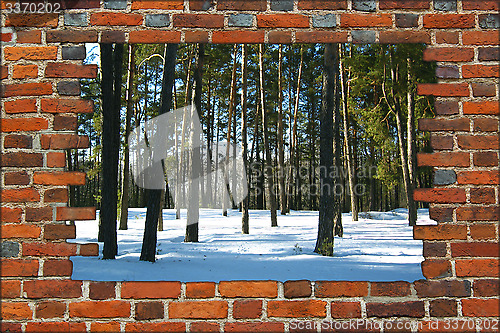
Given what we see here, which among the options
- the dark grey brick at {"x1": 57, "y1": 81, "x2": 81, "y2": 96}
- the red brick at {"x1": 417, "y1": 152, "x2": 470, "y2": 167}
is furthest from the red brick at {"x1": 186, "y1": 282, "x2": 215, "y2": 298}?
the red brick at {"x1": 417, "y1": 152, "x2": 470, "y2": 167}

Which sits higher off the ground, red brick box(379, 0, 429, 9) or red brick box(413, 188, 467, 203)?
red brick box(379, 0, 429, 9)

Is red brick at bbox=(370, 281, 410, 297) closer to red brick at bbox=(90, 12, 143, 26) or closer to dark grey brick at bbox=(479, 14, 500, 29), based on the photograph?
dark grey brick at bbox=(479, 14, 500, 29)

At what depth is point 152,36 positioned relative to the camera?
2.39 m

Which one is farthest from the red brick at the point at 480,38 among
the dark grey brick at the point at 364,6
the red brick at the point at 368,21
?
the dark grey brick at the point at 364,6

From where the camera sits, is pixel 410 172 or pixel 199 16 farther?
pixel 410 172

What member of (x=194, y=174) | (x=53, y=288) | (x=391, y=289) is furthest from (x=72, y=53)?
(x=194, y=174)

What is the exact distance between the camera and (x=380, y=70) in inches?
498

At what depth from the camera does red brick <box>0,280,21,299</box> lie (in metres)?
2.28

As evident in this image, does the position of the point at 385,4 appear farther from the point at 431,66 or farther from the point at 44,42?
the point at 431,66

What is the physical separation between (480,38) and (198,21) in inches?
68.0

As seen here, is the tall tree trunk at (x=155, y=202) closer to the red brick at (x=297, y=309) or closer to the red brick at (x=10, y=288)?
the red brick at (x=10, y=288)

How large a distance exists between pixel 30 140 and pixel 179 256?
15.8 ft

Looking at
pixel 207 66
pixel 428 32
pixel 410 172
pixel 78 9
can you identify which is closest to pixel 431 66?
pixel 410 172

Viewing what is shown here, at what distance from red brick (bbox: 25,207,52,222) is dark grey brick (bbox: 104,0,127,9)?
50.9 inches
